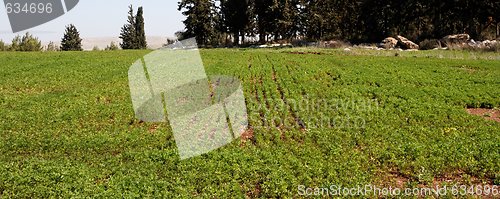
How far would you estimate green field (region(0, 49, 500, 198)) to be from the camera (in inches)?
489

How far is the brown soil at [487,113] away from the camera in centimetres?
2073

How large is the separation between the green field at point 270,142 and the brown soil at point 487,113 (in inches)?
28.4

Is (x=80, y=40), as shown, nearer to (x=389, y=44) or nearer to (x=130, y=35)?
(x=130, y=35)

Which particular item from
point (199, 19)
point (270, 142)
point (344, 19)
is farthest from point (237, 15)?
point (270, 142)

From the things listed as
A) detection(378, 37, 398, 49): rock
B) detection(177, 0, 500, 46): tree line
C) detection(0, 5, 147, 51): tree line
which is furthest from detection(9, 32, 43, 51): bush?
detection(378, 37, 398, 49): rock

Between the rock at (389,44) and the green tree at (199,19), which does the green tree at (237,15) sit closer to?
the green tree at (199,19)

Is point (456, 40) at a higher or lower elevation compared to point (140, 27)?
lower

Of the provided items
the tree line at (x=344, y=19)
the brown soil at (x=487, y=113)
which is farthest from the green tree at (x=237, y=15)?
the brown soil at (x=487, y=113)

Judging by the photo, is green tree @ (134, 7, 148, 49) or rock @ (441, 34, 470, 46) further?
green tree @ (134, 7, 148, 49)

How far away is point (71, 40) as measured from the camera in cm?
12975

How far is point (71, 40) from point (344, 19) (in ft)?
277

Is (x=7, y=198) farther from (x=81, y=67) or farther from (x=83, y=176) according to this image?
(x=81, y=67)

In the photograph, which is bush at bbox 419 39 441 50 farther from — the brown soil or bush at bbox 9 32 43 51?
bush at bbox 9 32 43 51

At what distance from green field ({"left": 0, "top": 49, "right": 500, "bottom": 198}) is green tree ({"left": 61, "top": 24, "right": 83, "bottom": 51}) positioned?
10509cm
